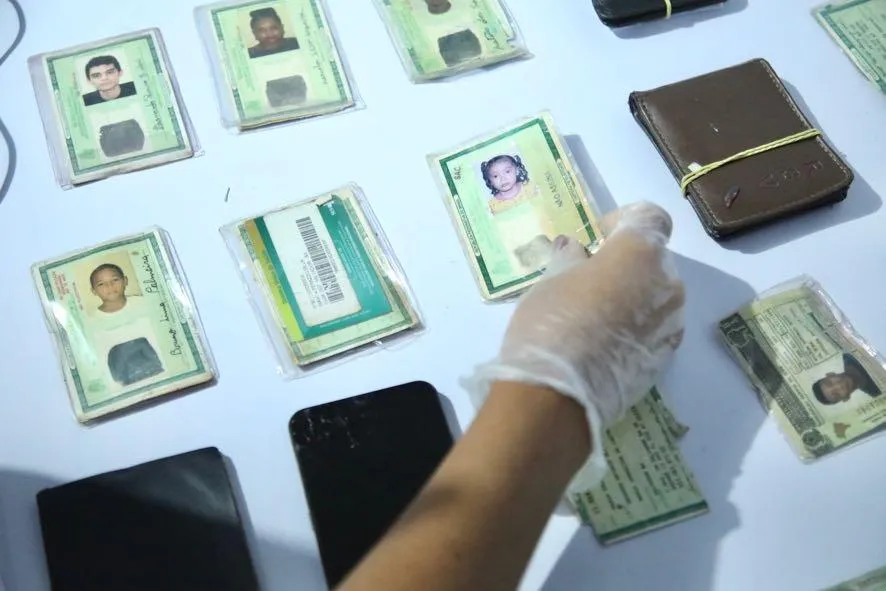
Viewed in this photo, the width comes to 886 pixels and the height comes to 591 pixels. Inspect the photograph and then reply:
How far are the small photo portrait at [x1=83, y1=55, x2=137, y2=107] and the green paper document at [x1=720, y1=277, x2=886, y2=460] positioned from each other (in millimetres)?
796

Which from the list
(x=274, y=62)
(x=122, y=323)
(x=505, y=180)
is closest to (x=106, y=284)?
(x=122, y=323)

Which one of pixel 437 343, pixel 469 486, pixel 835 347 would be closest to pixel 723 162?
pixel 835 347

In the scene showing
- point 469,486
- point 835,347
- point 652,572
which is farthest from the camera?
point 835,347

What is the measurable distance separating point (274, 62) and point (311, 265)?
0.31m

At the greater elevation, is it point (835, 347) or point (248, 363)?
point (248, 363)

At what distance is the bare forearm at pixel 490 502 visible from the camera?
0.64 metres

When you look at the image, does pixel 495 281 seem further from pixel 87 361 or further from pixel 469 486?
pixel 87 361

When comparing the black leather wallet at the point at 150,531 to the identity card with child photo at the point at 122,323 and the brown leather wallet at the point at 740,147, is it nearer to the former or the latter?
the identity card with child photo at the point at 122,323

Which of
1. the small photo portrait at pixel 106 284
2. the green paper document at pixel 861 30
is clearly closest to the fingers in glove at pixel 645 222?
the green paper document at pixel 861 30

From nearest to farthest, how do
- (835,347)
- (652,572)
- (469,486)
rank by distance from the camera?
(469,486) < (652,572) < (835,347)

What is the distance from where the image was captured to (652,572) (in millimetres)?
808

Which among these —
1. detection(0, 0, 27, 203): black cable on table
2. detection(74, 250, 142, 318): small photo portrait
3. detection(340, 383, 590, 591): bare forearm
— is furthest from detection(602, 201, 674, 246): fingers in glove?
detection(0, 0, 27, 203): black cable on table

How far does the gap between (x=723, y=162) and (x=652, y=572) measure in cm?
48

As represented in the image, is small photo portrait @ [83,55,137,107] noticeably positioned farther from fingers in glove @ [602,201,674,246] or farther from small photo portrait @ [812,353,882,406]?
small photo portrait @ [812,353,882,406]
